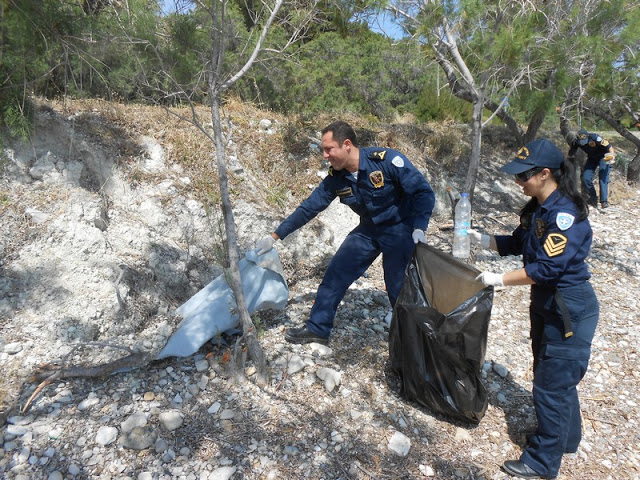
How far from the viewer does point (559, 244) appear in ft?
6.42

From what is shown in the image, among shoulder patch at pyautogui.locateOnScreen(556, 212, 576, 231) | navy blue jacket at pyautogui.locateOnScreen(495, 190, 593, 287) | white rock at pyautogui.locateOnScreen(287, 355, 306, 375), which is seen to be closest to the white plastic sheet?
white rock at pyautogui.locateOnScreen(287, 355, 306, 375)

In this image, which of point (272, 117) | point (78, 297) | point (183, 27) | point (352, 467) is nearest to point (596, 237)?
point (272, 117)

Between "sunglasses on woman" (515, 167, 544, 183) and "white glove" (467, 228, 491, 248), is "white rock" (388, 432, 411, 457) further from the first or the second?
"sunglasses on woman" (515, 167, 544, 183)

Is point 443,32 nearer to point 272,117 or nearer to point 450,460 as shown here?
point 272,117

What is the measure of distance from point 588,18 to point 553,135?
5.02 m

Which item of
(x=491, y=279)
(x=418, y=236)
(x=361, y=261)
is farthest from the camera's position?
(x=361, y=261)

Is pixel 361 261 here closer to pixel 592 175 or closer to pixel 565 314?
pixel 565 314

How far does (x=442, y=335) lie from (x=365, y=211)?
98cm

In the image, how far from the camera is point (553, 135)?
31.5 ft

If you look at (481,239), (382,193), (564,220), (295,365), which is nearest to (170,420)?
(295,365)

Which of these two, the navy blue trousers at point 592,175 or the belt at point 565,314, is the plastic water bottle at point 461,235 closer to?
the belt at point 565,314

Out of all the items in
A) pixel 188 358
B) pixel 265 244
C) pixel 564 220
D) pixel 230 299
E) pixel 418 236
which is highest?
pixel 564 220

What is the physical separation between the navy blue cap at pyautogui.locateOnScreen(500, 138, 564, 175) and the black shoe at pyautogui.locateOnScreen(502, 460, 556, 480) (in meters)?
1.44

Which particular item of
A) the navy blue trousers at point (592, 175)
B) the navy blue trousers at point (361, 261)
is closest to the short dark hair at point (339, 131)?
the navy blue trousers at point (361, 261)
